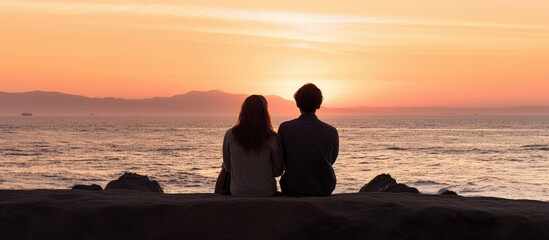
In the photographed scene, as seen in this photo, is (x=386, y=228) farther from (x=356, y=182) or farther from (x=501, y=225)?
(x=356, y=182)

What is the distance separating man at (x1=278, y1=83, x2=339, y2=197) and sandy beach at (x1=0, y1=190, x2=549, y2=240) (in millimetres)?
687

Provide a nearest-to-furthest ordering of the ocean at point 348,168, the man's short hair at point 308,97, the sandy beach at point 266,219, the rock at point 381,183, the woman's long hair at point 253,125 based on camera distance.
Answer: the sandy beach at point 266,219, the woman's long hair at point 253,125, the man's short hair at point 308,97, the rock at point 381,183, the ocean at point 348,168

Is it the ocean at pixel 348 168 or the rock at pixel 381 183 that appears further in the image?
the ocean at pixel 348 168

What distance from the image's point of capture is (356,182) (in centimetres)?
4225

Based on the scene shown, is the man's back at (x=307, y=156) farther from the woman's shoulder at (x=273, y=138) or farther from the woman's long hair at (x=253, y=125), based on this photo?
the woman's long hair at (x=253, y=125)

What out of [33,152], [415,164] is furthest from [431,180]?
[33,152]

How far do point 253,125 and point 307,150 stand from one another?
0.65 m

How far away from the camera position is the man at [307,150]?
288 inches

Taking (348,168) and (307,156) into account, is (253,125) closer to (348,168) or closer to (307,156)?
(307,156)

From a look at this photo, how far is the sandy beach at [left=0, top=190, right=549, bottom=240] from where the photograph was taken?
20.1 feet

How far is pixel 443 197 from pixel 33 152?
66.8m

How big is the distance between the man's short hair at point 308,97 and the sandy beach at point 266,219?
4.06 ft

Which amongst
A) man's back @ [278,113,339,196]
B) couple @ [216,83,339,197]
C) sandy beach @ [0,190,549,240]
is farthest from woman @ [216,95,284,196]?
sandy beach @ [0,190,549,240]

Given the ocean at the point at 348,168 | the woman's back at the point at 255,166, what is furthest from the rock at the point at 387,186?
the woman's back at the point at 255,166
